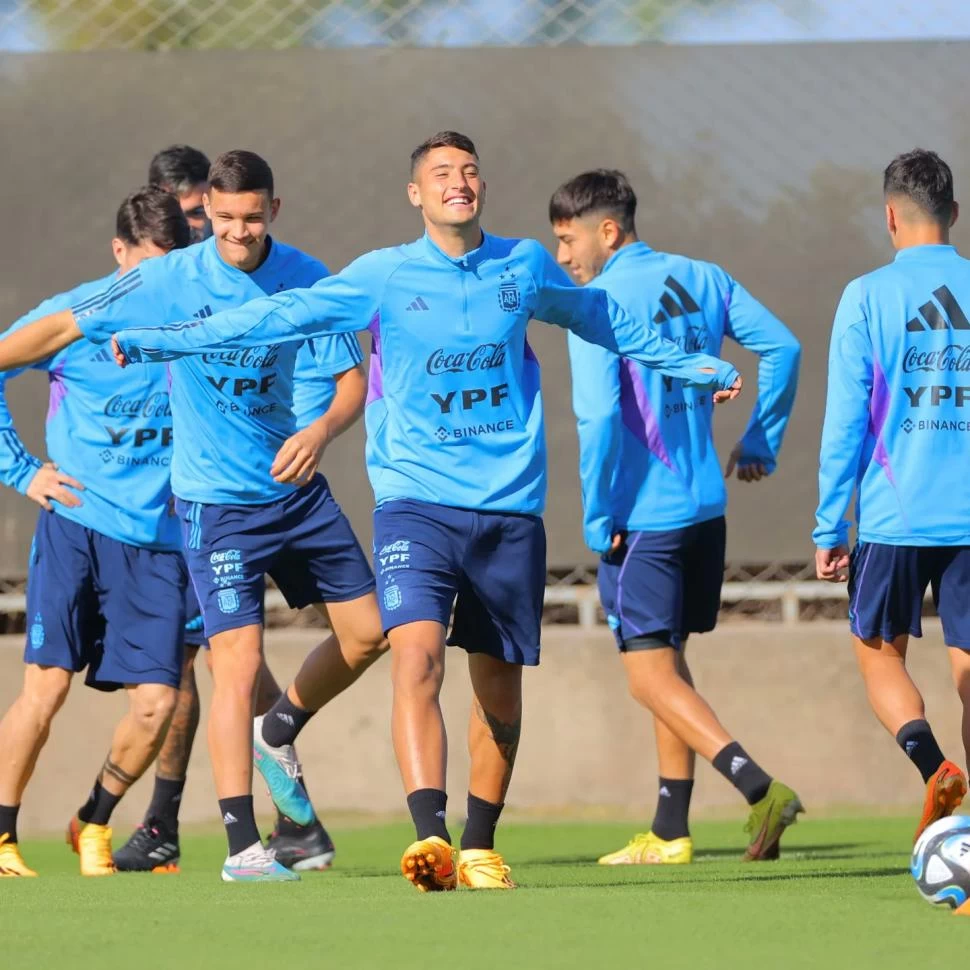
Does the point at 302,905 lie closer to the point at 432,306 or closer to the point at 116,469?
the point at 432,306

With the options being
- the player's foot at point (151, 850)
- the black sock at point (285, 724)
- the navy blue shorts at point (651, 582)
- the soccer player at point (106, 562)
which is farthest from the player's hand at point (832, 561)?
the player's foot at point (151, 850)

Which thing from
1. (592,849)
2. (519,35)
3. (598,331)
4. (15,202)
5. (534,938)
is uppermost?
(519,35)

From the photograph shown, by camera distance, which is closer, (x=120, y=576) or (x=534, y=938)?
(x=534, y=938)

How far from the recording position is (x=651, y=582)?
267 inches

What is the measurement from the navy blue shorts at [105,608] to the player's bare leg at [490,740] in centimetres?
157

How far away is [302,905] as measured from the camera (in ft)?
15.6

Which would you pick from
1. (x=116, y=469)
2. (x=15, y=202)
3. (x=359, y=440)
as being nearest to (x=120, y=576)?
(x=116, y=469)

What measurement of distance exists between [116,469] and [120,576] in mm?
379

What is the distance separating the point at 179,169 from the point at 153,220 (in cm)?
97

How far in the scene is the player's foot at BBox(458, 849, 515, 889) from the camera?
17.6 ft

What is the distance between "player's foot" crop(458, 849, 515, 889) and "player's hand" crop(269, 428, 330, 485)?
1.20m

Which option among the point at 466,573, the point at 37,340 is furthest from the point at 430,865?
the point at 37,340

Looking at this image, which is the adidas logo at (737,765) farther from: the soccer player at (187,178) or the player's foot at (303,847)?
the soccer player at (187,178)

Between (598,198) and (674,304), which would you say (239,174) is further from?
(674,304)
